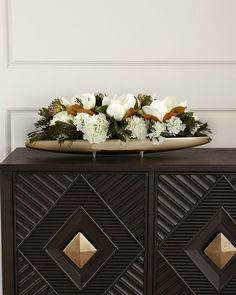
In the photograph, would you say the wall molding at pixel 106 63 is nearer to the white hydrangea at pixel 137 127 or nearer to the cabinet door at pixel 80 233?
the white hydrangea at pixel 137 127

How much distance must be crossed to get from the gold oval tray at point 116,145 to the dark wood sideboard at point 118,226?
41 mm

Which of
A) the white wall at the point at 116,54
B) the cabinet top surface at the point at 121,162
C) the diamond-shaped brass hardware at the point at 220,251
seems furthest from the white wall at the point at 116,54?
the diamond-shaped brass hardware at the point at 220,251

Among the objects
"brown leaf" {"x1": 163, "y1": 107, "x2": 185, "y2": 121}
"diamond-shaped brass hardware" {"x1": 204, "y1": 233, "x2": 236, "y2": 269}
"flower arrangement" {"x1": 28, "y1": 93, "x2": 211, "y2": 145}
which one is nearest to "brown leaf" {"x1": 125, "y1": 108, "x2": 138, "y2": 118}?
"flower arrangement" {"x1": 28, "y1": 93, "x2": 211, "y2": 145}

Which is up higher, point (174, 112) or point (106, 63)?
point (106, 63)

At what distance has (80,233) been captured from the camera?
5.34 ft

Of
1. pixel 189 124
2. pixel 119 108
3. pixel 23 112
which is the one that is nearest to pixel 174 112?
pixel 189 124

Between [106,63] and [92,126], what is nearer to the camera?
[92,126]

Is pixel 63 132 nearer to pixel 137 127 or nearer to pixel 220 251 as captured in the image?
pixel 137 127

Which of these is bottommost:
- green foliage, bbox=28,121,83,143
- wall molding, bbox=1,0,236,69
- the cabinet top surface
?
the cabinet top surface

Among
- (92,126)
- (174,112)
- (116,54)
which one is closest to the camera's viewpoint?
(92,126)

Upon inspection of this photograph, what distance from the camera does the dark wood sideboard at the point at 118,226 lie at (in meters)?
1.60

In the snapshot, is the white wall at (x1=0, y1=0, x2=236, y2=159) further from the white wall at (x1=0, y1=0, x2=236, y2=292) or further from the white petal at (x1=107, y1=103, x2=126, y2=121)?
the white petal at (x1=107, y1=103, x2=126, y2=121)

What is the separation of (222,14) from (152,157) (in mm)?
639

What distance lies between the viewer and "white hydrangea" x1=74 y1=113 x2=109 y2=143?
1586 mm
